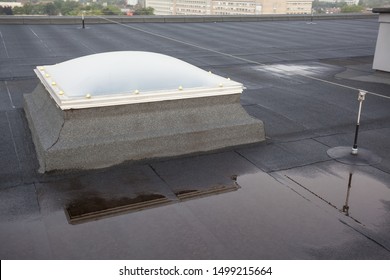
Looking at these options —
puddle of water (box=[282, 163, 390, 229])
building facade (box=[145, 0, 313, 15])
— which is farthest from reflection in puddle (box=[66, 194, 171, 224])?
building facade (box=[145, 0, 313, 15])

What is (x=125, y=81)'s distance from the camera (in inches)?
317

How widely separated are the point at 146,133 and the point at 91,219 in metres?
2.48

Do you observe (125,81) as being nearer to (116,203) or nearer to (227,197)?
(116,203)

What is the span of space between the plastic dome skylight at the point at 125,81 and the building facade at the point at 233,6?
74.5m

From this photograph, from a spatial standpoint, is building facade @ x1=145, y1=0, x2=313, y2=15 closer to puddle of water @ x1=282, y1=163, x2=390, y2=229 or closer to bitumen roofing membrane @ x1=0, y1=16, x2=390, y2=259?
bitumen roofing membrane @ x1=0, y1=16, x2=390, y2=259

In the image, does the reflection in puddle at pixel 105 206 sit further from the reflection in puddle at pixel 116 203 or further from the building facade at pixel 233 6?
the building facade at pixel 233 6

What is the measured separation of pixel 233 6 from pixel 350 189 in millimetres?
97583

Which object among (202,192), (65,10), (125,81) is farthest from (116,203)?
(65,10)

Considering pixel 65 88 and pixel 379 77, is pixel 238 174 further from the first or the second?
pixel 379 77

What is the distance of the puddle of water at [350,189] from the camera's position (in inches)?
244

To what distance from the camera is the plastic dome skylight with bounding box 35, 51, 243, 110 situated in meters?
7.63

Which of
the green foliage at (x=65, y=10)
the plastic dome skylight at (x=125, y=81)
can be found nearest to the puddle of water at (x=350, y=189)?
the plastic dome skylight at (x=125, y=81)

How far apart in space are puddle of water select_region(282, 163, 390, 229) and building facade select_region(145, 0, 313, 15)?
7612cm

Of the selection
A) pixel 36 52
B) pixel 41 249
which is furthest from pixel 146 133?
pixel 36 52
